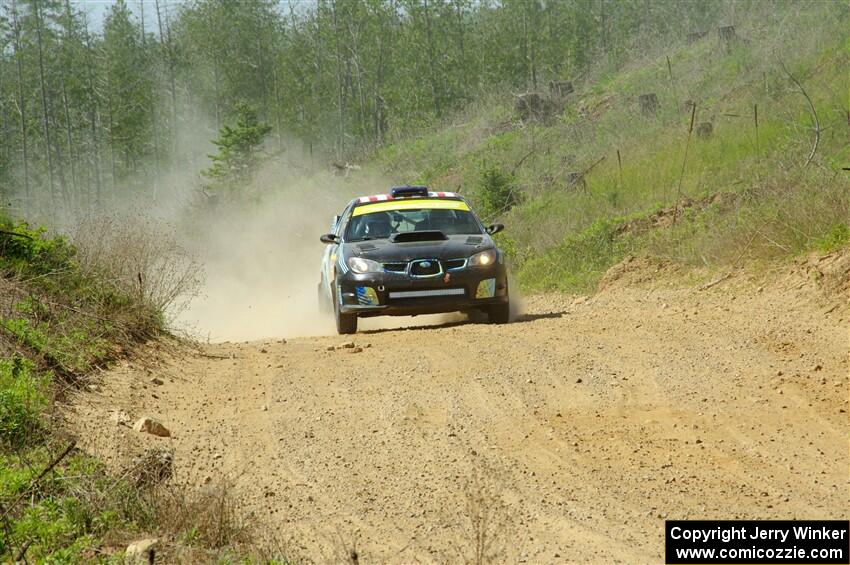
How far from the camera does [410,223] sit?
47.1 feet

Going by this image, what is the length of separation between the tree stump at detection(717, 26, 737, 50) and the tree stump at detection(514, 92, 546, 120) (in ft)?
22.5

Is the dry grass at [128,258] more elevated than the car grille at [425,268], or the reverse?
the dry grass at [128,258]

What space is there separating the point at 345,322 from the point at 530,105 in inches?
982

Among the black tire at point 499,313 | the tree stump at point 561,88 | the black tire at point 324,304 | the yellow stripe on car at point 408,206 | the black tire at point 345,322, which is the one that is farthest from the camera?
the tree stump at point 561,88

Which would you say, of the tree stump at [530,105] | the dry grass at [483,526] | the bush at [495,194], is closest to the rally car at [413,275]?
the dry grass at [483,526]

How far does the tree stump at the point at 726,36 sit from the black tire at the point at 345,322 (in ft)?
68.0

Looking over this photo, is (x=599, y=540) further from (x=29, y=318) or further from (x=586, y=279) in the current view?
(x=586, y=279)

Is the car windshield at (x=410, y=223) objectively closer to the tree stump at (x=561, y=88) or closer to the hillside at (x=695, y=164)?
the hillside at (x=695, y=164)

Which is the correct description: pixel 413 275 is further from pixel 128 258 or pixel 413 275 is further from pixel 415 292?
pixel 128 258

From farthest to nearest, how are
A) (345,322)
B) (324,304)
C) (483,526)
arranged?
(324,304)
(345,322)
(483,526)

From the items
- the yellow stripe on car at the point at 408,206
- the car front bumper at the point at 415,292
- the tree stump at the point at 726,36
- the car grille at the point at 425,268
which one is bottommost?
the car front bumper at the point at 415,292

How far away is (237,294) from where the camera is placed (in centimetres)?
2919

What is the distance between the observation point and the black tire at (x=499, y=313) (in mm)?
13305

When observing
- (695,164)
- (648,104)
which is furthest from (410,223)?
(648,104)
